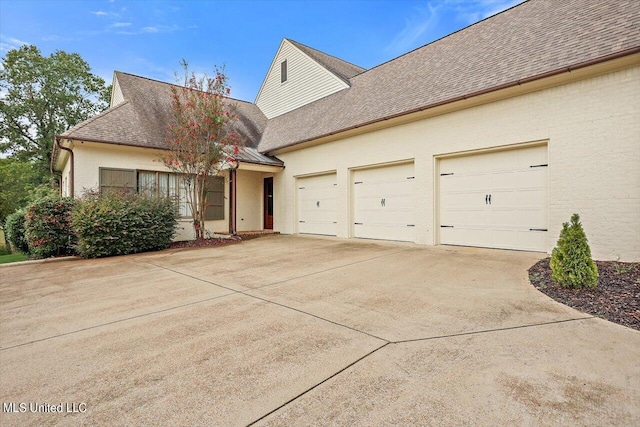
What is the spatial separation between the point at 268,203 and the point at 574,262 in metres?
11.5

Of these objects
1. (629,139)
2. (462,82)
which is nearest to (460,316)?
(629,139)

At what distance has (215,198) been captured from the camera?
12.6 metres

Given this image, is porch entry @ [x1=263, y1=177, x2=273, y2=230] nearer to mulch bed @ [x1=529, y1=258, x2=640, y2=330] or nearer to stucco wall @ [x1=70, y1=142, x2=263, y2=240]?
stucco wall @ [x1=70, y1=142, x2=263, y2=240]

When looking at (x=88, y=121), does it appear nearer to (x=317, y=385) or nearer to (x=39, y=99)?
(x=317, y=385)

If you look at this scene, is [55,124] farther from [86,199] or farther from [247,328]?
[247,328]

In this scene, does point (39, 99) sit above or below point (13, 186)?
above

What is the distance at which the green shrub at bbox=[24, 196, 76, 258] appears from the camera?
8.37m

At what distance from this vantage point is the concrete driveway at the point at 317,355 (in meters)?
1.94

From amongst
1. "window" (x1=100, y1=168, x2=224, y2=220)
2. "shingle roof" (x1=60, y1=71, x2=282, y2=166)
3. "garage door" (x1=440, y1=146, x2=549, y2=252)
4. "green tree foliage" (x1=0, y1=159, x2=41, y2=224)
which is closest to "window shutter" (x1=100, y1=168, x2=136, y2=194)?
"window" (x1=100, y1=168, x2=224, y2=220)

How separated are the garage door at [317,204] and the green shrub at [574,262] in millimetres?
7359

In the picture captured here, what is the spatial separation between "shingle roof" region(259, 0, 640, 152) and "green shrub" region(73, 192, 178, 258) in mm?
5164

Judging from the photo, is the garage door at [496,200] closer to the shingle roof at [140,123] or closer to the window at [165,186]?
the shingle roof at [140,123]

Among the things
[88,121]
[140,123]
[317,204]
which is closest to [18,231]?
[88,121]

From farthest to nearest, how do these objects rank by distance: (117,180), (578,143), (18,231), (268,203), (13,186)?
(13,186), (268,203), (18,231), (117,180), (578,143)
